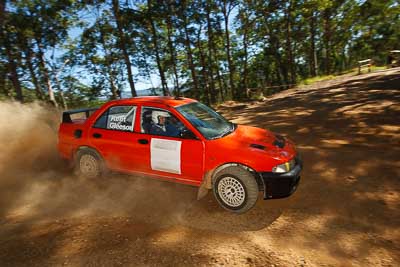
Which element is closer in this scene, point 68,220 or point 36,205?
point 68,220

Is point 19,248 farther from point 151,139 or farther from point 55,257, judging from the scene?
point 151,139

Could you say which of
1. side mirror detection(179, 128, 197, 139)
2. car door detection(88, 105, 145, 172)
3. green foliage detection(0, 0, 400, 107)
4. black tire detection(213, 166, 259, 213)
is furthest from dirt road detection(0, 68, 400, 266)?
green foliage detection(0, 0, 400, 107)

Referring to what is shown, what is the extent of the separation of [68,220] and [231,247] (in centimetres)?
256

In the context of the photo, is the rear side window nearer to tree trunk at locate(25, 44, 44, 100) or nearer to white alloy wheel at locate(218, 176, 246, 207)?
white alloy wheel at locate(218, 176, 246, 207)

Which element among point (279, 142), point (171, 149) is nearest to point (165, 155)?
point (171, 149)

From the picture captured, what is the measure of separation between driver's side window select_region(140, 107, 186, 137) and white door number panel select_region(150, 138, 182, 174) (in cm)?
16

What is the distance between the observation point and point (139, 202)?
4441 millimetres

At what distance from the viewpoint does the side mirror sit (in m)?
4.14

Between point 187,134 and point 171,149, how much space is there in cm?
38

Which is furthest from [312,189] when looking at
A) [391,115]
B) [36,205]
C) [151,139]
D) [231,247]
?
[391,115]

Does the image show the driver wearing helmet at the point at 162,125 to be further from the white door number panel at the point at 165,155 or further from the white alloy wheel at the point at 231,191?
the white alloy wheel at the point at 231,191

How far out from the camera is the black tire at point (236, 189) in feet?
12.5

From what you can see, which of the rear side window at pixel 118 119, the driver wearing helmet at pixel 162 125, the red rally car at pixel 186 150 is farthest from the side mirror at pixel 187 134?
the rear side window at pixel 118 119

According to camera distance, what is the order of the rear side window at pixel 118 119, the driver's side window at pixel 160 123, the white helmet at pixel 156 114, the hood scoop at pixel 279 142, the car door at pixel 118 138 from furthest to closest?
the rear side window at pixel 118 119 < the car door at pixel 118 138 < the white helmet at pixel 156 114 < the driver's side window at pixel 160 123 < the hood scoop at pixel 279 142
